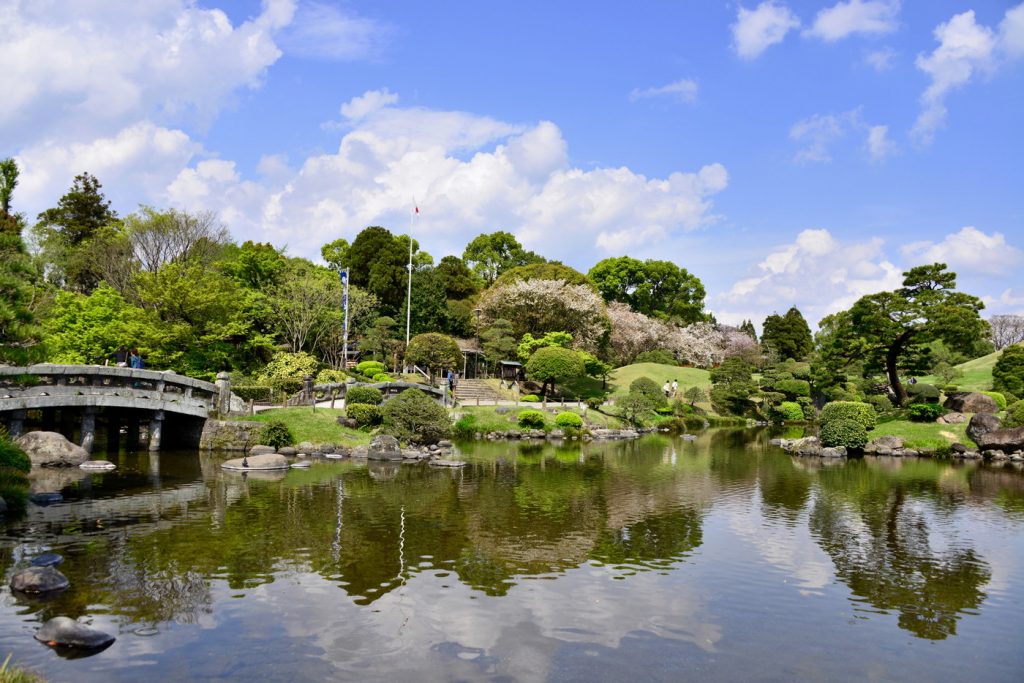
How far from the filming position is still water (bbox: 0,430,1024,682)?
1048 centimetres

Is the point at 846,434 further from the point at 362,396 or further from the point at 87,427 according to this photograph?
the point at 87,427

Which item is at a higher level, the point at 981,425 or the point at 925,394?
the point at 925,394

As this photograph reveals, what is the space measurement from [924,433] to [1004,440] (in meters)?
3.95

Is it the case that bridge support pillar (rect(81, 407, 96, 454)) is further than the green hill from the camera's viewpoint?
No

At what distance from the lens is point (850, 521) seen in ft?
69.2

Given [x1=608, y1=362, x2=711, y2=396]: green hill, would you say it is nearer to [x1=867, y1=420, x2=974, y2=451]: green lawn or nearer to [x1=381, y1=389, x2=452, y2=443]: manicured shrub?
[x1=867, y1=420, x2=974, y2=451]: green lawn

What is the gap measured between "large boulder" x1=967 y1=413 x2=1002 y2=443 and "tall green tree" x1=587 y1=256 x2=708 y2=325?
158ft

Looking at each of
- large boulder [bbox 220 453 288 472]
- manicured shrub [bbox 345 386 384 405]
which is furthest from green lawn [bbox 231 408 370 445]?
large boulder [bbox 220 453 288 472]

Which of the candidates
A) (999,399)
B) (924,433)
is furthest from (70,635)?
(999,399)

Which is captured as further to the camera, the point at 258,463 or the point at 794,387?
the point at 794,387

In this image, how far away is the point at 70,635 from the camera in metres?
10.3

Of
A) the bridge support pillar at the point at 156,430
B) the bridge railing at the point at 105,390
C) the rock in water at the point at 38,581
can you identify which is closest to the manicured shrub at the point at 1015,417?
the bridge railing at the point at 105,390

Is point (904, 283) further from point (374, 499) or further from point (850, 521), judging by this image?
point (374, 499)

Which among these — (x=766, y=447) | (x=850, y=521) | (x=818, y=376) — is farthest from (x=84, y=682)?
(x=818, y=376)
